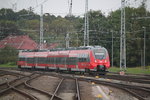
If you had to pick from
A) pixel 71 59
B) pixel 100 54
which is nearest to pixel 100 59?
pixel 100 54

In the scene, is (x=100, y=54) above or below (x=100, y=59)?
above

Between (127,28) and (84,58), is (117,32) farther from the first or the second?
(84,58)

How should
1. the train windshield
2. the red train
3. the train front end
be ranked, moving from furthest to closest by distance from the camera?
the train windshield, the red train, the train front end

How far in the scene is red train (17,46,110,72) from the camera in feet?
100

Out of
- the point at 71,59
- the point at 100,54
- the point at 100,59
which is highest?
the point at 100,54

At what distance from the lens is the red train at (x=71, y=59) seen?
30547 mm

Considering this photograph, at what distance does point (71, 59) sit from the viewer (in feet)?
115

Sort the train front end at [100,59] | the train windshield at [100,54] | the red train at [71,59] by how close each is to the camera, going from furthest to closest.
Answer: the train windshield at [100,54]
the red train at [71,59]
the train front end at [100,59]

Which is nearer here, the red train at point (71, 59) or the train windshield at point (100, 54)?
the red train at point (71, 59)

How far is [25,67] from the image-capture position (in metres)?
50.2

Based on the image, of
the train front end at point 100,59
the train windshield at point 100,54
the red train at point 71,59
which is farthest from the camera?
the train windshield at point 100,54

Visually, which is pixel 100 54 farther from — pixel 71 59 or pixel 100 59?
pixel 71 59

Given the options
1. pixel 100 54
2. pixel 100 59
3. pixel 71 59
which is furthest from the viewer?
pixel 71 59

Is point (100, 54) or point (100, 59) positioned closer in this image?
point (100, 59)
